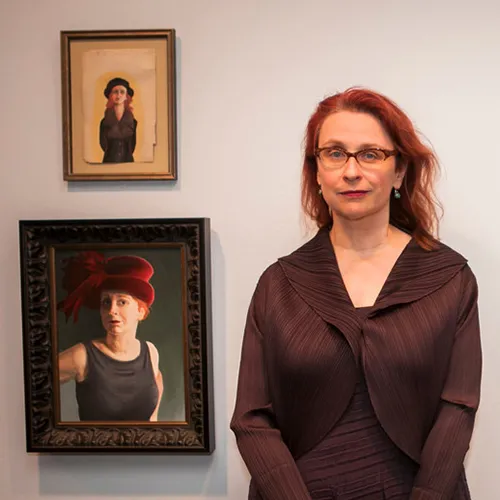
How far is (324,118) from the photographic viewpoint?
149 centimetres

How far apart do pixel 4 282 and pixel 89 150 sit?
0.38 metres

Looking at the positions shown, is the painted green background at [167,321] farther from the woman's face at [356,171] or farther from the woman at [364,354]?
the woman's face at [356,171]

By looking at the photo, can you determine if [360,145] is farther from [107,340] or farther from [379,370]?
[107,340]

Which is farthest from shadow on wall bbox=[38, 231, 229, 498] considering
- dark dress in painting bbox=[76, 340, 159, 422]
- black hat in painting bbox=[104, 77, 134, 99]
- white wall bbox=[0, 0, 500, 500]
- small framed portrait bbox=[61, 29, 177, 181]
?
black hat in painting bbox=[104, 77, 134, 99]

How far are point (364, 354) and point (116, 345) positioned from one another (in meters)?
0.66

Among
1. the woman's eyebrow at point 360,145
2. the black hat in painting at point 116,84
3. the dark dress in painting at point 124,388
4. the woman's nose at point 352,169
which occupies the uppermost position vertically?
the black hat in painting at point 116,84

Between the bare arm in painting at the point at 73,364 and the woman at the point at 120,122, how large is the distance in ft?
1.51

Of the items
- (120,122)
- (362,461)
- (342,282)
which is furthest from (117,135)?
(362,461)

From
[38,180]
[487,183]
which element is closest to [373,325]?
[487,183]

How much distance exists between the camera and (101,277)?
180 centimetres

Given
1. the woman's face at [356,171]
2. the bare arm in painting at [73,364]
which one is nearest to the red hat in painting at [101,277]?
the bare arm in painting at [73,364]

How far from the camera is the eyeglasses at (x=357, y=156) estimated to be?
1445 millimetres

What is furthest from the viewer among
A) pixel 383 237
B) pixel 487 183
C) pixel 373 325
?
pixel 487 183

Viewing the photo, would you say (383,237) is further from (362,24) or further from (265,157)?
(362,24)
